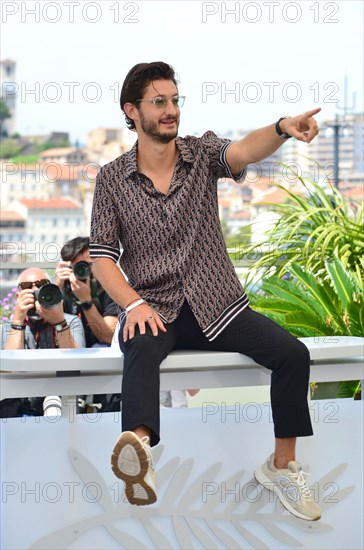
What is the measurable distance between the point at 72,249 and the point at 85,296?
24 cm

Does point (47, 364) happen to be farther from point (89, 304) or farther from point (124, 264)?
point (89, 304)

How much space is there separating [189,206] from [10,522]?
37.1 inches

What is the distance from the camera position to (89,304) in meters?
3.41

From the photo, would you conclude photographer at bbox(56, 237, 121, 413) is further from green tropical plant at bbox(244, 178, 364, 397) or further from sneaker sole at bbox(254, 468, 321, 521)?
sneaker sole at bbox(254, 468, 321, 521)

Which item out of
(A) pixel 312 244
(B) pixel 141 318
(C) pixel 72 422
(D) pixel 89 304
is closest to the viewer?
(B) pixel 141 318

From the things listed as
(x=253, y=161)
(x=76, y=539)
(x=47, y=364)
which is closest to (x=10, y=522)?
(x=76, y=539)

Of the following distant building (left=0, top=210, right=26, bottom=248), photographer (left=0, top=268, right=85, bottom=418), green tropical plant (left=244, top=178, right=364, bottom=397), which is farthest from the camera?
distant building (left=0, top=210, right=26, bottom=248)

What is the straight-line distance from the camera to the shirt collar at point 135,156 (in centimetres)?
239

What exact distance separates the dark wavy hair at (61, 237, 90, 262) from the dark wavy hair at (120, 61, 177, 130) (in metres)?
1.25

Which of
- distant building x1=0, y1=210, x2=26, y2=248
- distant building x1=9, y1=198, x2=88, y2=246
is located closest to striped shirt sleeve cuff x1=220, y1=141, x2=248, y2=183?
distant building x1=9, y1=198, x2=88, y2=246

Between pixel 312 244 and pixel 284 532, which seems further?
pixel 312 244

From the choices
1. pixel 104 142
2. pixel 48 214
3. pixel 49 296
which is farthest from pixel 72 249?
pixel 48 214

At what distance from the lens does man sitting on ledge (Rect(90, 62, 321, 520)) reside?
226 centimetres

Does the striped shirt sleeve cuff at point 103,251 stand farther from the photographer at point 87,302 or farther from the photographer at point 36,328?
the photographer at point 87,302
